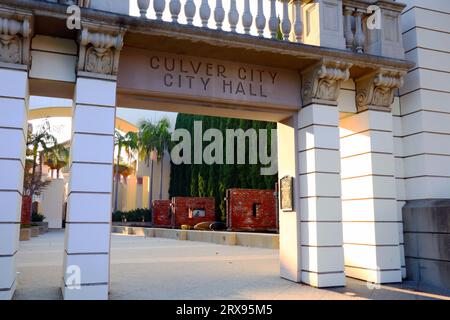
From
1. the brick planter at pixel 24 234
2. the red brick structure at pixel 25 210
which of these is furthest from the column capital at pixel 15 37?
the red brick structure at pixel 25 210

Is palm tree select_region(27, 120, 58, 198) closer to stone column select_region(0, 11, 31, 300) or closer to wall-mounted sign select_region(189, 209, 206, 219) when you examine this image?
wall-mounted sign select_region(189, 209, 206, 219)

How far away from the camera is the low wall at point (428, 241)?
7316 millimetres

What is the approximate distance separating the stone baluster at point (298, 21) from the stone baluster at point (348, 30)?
92 cm

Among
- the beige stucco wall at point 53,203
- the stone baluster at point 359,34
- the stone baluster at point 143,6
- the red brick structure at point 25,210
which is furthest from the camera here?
the beige stucco wall at point 53,203

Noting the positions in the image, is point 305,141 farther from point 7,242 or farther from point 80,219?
point 7,242

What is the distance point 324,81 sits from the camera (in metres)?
7.59

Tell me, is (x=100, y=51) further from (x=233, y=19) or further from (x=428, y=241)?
(x=428, y=241)

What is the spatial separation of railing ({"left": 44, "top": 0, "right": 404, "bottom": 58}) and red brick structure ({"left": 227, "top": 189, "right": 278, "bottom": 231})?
46.1 feet

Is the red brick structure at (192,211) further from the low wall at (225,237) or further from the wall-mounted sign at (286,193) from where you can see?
the wall-mounted sign at (286,193)

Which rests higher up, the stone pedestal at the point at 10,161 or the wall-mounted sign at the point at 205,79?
the wall-mounted sign at the point at 205,79

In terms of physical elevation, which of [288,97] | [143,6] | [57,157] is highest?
[57,157]

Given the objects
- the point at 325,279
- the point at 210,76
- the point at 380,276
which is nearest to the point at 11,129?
the point at 210,76

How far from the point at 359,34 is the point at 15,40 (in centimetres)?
575
